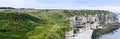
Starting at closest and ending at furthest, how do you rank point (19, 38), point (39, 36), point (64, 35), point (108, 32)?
point (19, 38) → point (39, 36) → point (64, 35) → point (108, 32)

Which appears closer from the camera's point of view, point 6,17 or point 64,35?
point 64,35

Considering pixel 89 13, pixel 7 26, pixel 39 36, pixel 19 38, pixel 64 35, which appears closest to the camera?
pixel 19 38

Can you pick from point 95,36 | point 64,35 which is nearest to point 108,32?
point 95,36

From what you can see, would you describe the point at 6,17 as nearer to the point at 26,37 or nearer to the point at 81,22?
the point at 26,37

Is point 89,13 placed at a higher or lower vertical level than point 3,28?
lower

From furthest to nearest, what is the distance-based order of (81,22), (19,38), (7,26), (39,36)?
(81,22)
(7,26)
(39,36)
(19,38)

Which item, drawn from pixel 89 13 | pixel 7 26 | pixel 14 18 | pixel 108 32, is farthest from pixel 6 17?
pixel 89 13

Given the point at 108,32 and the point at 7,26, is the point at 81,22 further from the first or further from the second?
the point at 7,26

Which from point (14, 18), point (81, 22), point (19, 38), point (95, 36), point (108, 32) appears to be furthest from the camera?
point (81, 22)

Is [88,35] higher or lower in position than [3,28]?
lower
